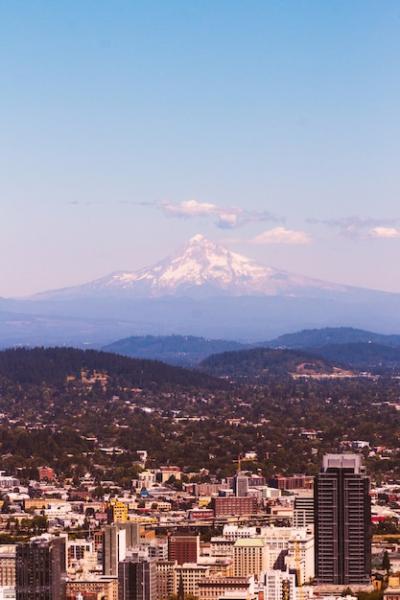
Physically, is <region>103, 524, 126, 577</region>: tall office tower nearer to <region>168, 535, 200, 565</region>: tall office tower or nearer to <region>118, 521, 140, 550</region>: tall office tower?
<region>118, 521, 140, 550</region>: tall office tower

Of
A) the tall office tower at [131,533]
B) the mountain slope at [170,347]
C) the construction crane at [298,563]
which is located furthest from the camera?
the mountain slope at [170,347]

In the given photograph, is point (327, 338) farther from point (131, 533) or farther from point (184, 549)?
point (184, 549)

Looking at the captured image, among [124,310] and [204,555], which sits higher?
[124,310]

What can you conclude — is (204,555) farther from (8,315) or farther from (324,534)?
(8,315)

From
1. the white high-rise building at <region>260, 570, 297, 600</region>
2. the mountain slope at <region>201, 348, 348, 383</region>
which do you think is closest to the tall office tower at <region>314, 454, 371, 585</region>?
the white high-rise building at <region>260, 570, 297, 600</region>

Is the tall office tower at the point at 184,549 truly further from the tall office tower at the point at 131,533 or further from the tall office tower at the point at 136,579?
the tall office tower at the point at 136,579

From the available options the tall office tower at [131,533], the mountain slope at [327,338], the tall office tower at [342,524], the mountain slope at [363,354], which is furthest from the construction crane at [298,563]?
the mountain slope at [327,338]

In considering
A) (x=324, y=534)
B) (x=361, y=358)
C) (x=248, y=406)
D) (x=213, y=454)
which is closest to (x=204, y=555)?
(x=324, y=534)
